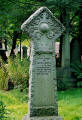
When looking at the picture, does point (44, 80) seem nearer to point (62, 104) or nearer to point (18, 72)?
point (62, 104)

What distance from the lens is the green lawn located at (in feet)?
22.5

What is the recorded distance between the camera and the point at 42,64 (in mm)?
5555

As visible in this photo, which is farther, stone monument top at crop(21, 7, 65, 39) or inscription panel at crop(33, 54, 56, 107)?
inscription panel at crop(33, 54, 56, 107)

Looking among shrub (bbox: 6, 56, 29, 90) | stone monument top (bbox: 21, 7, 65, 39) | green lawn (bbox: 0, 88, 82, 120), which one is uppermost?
stone monument top (bbox: 21, 7, 65, 39)

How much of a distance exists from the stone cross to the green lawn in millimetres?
850

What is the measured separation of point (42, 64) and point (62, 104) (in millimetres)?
3168

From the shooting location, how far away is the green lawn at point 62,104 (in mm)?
6862

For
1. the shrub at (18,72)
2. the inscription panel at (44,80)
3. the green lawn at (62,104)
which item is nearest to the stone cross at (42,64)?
the inscription panel at (44,80)

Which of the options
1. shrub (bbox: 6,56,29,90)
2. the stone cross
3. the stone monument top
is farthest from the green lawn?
the stone monument top

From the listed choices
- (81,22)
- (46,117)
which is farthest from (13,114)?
(81,22)

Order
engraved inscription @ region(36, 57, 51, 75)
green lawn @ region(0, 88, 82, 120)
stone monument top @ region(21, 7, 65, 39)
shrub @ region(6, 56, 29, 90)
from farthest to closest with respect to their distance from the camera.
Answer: shrub @ region(6, 56, 29, 90) < green lawn @ region(0, 88, 82, 120) < engraved inscription @ region(36, 57, 51, 75) < stone monument top @ region(21, 7, 65, 39)

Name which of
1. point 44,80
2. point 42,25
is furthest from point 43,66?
point 42,25

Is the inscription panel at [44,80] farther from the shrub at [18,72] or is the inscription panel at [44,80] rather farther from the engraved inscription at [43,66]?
the shrub at [18,72]

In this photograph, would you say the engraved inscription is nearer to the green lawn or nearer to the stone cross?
the stone cross
